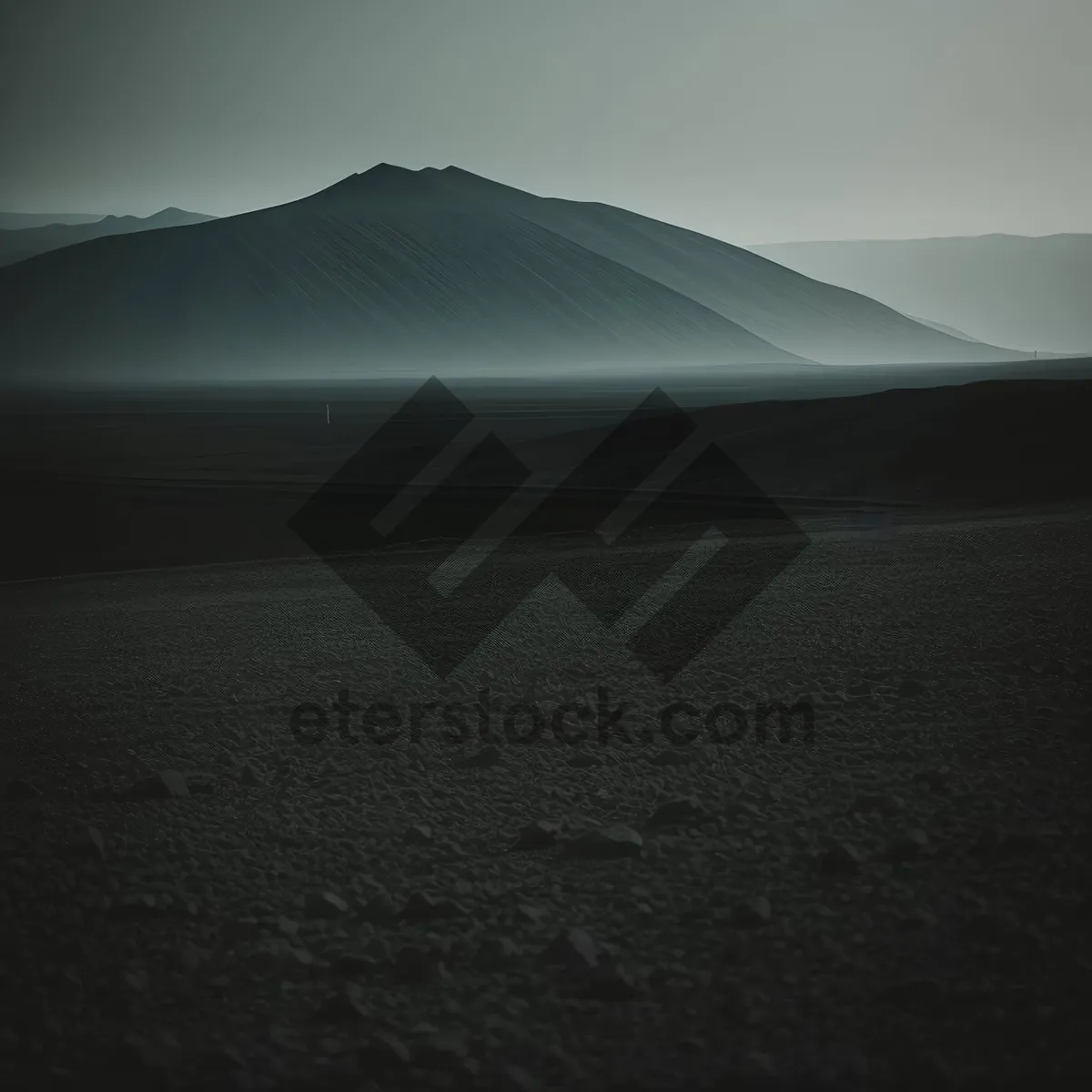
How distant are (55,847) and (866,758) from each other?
424 centimetres

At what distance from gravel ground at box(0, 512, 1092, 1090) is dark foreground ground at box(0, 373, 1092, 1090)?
0.7 inches

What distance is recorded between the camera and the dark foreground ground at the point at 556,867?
424 cm

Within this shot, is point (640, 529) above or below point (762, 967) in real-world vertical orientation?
above

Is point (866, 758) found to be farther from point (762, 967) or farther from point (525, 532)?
point (525, 532)

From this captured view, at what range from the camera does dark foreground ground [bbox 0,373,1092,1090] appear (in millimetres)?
4242

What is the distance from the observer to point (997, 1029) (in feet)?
13.9

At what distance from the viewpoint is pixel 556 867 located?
573 cm

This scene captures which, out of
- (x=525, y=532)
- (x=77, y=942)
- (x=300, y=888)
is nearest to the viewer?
(x=77, y=942)

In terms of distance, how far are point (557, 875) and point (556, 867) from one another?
87mm

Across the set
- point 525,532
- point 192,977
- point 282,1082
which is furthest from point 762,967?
point 525,532

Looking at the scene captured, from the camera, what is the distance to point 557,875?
18.5 feet

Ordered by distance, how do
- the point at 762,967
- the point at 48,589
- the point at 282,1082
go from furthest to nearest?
the point at 48,589
the point at 762,967
the point at 282,1082

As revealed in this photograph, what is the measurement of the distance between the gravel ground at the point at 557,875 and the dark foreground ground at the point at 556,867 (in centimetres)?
2

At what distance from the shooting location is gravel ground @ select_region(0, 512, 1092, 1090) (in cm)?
423
